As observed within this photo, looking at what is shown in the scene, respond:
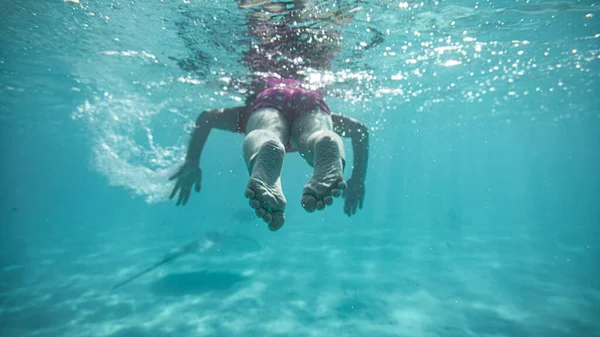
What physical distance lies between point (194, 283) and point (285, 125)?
8.86 m

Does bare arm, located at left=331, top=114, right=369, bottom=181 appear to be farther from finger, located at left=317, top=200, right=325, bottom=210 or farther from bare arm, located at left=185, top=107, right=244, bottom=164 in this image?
finger, located at left=317, top=200, right=325, bottom=210

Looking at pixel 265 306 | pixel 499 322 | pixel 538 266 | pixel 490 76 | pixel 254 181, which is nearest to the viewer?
pixel 254 181

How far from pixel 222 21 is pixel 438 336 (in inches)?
378

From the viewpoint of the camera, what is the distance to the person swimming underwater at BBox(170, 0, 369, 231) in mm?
2525

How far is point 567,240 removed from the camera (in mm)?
20500

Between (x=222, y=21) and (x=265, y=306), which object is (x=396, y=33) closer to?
(x=222, y=21)

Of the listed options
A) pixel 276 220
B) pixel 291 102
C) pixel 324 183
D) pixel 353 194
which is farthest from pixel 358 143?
pixel 276 220

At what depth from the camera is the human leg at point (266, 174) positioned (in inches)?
95.1

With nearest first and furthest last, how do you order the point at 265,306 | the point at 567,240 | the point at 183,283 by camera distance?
the point at 265,306 → the point at 183,283 → the point at 567,240

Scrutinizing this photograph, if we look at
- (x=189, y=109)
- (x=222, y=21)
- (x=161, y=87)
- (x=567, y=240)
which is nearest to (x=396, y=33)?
(x=222, y=21)

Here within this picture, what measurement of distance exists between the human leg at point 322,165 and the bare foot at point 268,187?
24 centimetres

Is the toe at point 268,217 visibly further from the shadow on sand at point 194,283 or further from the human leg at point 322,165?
the shadow on sand at point 194,283

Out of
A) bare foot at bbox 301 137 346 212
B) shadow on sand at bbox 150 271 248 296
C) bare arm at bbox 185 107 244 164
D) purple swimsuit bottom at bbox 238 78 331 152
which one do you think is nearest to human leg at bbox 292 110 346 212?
bare foot at bbox 301 137 346 212

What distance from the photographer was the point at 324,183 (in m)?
2.51
